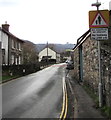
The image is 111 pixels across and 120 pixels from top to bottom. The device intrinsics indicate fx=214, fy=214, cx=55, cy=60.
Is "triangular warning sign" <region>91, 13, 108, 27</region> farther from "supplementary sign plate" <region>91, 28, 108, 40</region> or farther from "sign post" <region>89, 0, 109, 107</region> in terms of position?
"supplementary sign plate" <region>91, 28, 108, 40</region>

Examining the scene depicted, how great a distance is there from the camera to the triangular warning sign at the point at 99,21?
355 inches

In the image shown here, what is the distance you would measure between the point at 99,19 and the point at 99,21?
8 centimetres

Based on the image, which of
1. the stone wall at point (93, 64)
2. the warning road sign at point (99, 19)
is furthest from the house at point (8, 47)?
the warning road sign at point (99, 19)

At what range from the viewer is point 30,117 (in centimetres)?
788

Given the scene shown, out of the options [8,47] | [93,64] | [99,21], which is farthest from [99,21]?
[8,47]

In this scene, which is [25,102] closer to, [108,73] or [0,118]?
[0,118]

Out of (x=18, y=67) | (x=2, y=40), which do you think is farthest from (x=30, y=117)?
(x=2, y=40)

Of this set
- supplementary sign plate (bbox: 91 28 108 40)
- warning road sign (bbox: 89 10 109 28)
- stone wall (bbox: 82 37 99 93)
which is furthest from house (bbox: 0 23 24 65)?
supplementary sign plate (bbox: 91 28 108 40)

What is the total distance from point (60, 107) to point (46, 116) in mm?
1728

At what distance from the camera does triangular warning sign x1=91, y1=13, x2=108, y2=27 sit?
9016mm

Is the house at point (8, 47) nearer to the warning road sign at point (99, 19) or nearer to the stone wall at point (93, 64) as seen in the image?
the stone wall at point (93, 64)

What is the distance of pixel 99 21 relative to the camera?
29.8 feet

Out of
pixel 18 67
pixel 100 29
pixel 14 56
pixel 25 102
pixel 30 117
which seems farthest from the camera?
pixel 14 56

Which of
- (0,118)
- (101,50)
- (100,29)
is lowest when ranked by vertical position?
(0,118)
